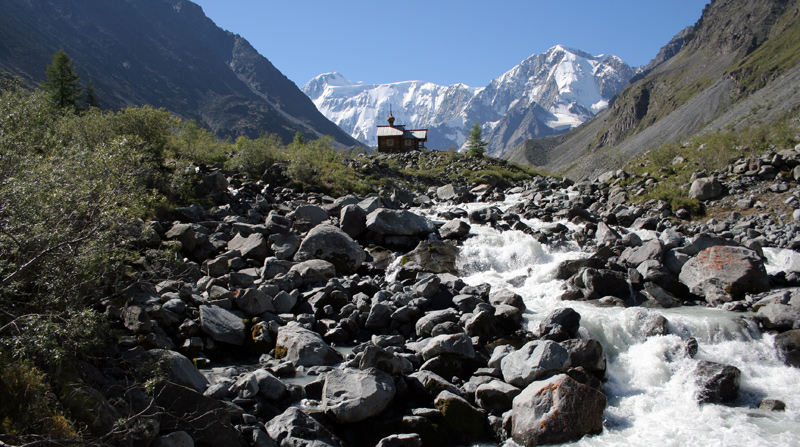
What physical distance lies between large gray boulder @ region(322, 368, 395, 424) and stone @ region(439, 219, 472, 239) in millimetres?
12489

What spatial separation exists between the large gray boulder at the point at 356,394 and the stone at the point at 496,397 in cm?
179


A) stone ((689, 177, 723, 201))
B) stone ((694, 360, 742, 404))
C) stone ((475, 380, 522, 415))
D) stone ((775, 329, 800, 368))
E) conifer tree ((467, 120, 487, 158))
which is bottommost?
stone ((475, 380, 522, 415))

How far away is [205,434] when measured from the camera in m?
7.17

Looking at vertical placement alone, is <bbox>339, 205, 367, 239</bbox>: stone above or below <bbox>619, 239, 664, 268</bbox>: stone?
below

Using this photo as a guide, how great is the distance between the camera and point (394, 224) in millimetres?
20484

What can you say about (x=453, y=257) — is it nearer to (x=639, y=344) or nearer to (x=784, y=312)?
(x=639, y=344)

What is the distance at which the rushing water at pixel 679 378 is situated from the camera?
8.54m

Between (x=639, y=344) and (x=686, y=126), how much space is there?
130830mm

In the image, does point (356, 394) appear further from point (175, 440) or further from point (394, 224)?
point (394, 224)

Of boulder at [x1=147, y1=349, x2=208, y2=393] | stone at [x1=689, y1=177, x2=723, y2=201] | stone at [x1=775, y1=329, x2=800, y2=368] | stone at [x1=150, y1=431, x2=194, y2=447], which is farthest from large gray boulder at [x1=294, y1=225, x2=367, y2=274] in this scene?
stone at [x1=689, y1=177, x2=723, y2=201]

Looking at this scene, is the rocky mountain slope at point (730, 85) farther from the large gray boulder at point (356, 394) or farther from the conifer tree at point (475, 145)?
the large gray boulder at point (356, 394)

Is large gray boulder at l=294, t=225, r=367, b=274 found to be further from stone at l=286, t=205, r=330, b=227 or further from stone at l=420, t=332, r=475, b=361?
stone at l=420, t=332, r=475, b=361

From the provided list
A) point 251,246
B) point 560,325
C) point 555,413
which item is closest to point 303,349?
point 555,413

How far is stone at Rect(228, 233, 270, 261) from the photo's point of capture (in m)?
17.0
